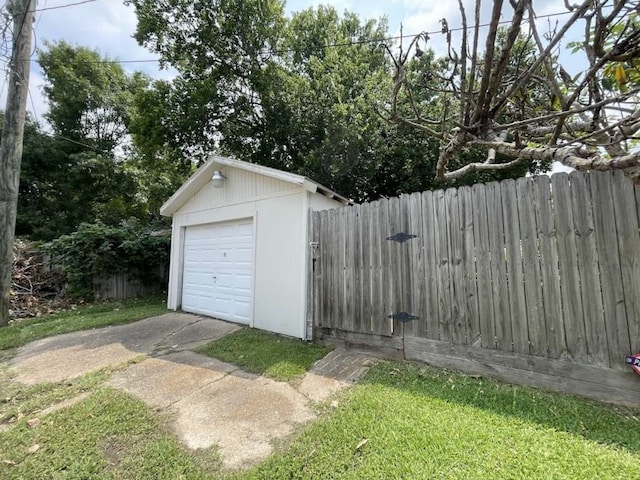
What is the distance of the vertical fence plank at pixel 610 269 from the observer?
2.62m

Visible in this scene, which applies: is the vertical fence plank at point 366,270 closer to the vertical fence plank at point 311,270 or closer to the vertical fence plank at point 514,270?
the vertical fence plank at point 311,270

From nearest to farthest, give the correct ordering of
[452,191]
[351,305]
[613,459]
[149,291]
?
[613,459], [452,191], [351,305], [149,291]

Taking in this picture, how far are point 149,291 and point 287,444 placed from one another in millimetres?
9181

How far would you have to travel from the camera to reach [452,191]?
3617 millimetres

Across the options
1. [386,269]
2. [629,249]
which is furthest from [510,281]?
[386,269]

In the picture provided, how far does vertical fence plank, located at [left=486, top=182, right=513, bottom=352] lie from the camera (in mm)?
3162

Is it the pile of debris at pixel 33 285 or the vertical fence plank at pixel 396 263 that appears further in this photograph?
the pile of debris at pixel 33 285

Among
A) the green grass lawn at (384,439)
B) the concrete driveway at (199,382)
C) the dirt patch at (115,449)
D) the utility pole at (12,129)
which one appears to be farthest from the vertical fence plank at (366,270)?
the utility pole at (12,129)

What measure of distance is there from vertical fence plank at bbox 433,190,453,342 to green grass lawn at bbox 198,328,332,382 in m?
1.74

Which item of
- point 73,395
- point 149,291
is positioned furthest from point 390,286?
point 149,291

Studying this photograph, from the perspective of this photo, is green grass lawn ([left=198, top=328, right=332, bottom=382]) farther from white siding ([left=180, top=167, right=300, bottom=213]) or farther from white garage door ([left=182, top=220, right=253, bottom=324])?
white siding ([left=180, top=167, right=300, bottom=213])

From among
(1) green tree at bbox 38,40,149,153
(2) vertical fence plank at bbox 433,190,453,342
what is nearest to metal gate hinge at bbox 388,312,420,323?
(2) vertical fence plank at bbox 433,190,453,342

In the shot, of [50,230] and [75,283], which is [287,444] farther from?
[50,230]

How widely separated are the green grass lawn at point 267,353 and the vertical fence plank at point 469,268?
2017 mm
